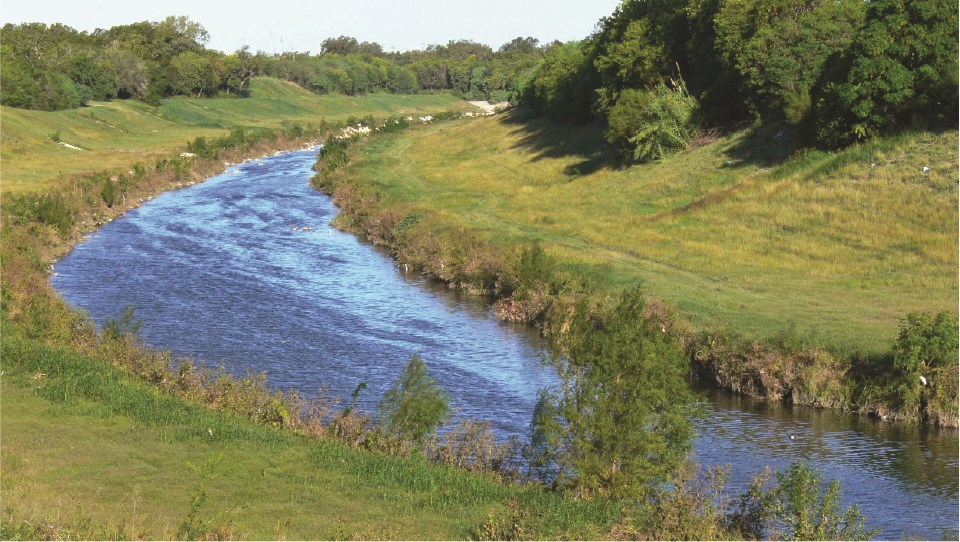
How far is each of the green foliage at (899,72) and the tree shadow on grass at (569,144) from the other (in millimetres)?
22382

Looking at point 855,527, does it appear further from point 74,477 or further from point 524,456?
point 74,477

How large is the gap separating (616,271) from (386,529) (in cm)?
2695

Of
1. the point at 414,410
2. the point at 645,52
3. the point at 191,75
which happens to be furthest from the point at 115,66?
the point at 414,410

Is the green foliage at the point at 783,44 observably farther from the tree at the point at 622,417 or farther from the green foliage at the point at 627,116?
the tree at the point at 622,417

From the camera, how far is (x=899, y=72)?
5172cm

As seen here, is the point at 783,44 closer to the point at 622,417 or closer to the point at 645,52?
the point at 645,52

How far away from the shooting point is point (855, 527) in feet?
63.1

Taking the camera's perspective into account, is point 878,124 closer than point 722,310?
No

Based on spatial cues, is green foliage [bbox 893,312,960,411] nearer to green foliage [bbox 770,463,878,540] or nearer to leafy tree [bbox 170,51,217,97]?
green foliage [bbox 770,463,878,540]

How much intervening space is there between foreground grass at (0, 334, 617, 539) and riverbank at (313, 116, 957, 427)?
12.5m

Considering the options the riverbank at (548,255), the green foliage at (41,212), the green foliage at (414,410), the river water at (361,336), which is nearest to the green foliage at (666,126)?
the riverbank at (548,255)

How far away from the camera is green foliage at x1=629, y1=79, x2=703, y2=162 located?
234 feet

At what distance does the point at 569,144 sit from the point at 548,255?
44.8 metres

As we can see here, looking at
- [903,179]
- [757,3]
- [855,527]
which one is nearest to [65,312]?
[855,527]
